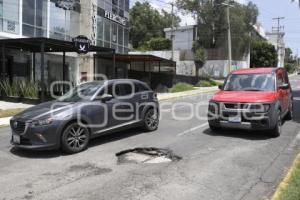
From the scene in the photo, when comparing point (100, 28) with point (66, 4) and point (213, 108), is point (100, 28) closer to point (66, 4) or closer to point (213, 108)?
point (66, 4)

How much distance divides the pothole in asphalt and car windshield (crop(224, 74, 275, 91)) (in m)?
3.64

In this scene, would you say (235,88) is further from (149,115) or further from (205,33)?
(205,33)

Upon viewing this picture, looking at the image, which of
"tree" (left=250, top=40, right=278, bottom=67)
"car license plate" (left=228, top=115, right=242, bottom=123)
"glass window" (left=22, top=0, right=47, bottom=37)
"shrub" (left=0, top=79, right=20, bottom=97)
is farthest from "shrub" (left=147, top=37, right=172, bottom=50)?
"car license plate" (left=228, top=115, right=242, bottom=123)

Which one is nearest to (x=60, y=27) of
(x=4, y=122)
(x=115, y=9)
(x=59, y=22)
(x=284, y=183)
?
(x=59, y=22)

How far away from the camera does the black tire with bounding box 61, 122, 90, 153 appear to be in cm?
803

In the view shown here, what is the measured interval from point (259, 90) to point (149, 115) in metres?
3.22

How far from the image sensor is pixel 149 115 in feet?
35.7

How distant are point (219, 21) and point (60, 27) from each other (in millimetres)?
30980

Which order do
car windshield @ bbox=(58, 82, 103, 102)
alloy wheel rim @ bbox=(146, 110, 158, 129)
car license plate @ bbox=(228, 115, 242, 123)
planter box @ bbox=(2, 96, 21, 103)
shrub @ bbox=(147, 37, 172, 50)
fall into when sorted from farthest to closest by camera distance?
shrub @ bbox=(147, 37, 172, 50) < planter box @ bbox=(2, 96, 21, 103) < alloy wheel rim @ bbox=(146, 110, 158, 129) < car license plate @ bbox=(228, 115, 242, 123) < car windshield @ bbox=(58, 82, 103, 102)

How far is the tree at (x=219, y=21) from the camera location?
5062cm

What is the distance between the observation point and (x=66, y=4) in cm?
2855

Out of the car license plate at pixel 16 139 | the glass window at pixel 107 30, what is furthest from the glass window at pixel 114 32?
the car license plate at pixel 16 139

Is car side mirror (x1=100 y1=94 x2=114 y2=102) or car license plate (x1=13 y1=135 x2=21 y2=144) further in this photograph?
car side mirror (x1=100 y1=94 x2=114 y2=102)

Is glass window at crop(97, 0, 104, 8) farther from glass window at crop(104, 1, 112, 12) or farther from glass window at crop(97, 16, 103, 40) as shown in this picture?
glass window at crop(97, 16, 103, 40)
